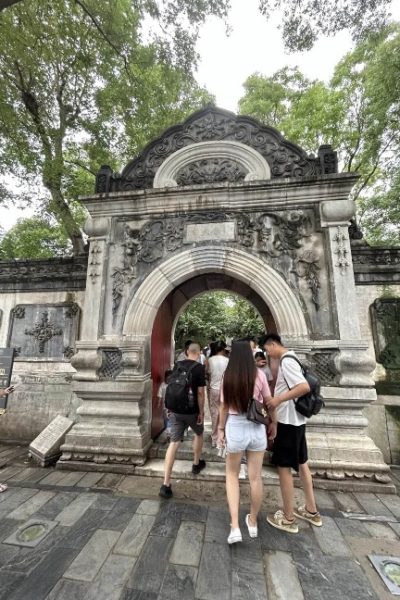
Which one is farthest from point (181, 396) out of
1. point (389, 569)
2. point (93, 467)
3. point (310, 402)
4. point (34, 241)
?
point (34, 241)

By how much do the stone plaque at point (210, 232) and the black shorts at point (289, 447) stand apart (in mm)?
2831

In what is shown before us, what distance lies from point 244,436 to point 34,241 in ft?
33.9

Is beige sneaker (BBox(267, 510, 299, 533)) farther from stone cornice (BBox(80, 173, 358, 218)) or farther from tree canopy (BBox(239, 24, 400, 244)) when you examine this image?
tree canopy (BBox(239, 24, 400, 244))

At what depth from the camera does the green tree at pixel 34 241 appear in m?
9.59

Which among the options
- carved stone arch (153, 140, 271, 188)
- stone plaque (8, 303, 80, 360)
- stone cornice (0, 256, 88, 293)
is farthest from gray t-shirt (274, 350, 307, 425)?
stone cornice (0, 256, 88, 293)

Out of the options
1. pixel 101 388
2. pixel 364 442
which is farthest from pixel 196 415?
pixel 364 442

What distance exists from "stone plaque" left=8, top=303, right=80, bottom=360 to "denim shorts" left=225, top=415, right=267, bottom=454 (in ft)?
12.3

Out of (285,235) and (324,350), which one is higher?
(285,235)

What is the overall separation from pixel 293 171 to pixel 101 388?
4657 mm

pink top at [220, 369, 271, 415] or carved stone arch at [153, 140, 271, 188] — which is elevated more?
carved stone arch at [153, 140, 271, 188]

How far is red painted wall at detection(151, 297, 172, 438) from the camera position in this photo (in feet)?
15.1

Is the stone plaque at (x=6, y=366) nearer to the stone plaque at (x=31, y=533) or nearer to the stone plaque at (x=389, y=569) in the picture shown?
the stone plaque at (x=31, y=533)

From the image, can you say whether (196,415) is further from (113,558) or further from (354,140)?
(354,140)

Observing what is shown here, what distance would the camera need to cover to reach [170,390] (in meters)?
3.18
